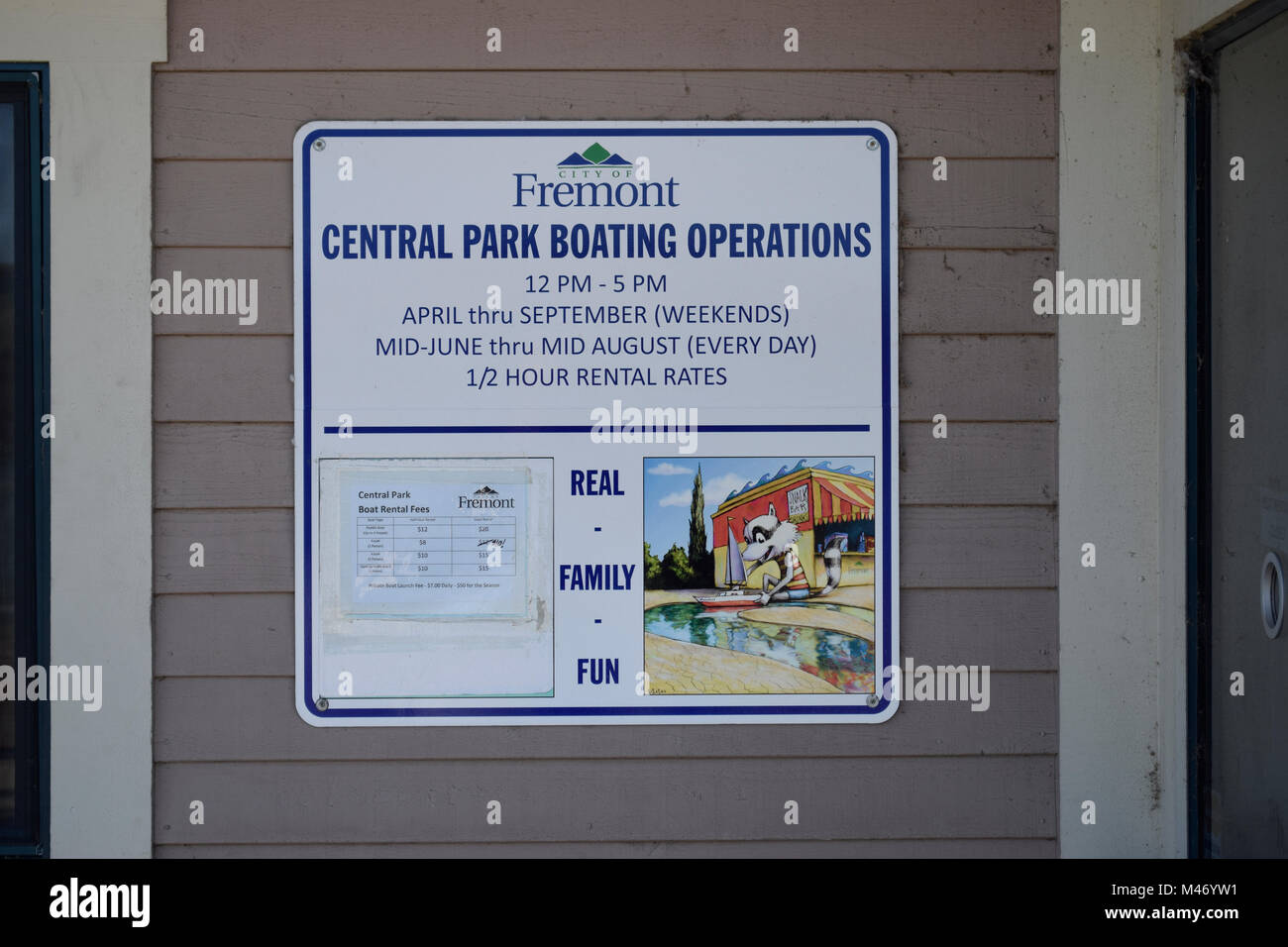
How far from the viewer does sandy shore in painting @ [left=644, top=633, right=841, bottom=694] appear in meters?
2.68

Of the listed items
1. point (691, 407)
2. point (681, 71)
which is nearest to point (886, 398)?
point (691, 407)

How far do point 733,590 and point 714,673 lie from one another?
0.20m

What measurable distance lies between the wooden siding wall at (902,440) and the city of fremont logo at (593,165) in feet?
0.31

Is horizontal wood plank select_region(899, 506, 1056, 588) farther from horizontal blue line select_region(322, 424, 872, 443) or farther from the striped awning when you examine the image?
horizontal blue line select_region(322, 424, 872, 443)

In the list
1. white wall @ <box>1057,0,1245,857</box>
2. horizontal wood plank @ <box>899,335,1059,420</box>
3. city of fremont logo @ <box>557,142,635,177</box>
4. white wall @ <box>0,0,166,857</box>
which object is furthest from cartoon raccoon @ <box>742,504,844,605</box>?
white wall @ <box>0,0,166,857</box>

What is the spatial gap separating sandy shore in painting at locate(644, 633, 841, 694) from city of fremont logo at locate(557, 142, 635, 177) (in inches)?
43.4

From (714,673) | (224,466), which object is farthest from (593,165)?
(714,673)

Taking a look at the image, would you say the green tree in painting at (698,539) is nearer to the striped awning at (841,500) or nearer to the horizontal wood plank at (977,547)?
the striped awning at (841,500)

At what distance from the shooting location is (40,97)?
2.64 metres

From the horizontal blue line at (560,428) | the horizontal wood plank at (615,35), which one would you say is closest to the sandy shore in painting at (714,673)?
the horizontal blue line at (560,428)

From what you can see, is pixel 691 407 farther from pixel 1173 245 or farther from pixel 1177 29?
pixel 1177 29

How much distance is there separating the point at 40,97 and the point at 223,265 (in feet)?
1.90

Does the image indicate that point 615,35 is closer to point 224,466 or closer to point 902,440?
point 902,440

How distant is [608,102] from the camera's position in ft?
8.77
